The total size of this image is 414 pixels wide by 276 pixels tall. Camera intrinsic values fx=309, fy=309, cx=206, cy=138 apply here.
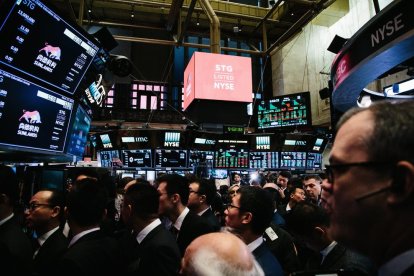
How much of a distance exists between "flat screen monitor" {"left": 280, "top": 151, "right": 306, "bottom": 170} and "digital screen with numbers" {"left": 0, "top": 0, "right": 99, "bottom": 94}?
8956 mm

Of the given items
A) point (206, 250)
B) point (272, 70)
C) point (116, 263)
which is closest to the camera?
point (206, 250)

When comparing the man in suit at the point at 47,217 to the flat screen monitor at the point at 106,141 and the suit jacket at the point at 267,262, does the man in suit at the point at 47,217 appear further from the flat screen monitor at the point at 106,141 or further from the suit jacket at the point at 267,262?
the flat screen monitor at the point at 106,141

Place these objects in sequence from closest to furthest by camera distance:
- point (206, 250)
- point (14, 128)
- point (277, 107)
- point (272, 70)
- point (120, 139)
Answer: point (206, 250)
point (14, 128)
point (120, 139)
point (277, 107)
point (272, 70)

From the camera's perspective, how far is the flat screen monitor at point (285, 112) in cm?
1145

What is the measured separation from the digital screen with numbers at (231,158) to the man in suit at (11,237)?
8.52m

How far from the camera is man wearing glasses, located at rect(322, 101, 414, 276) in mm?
844

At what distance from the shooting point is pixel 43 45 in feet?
10.2

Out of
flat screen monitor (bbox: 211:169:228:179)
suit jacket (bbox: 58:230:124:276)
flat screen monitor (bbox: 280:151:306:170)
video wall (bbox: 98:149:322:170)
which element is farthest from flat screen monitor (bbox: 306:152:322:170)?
suit jacket (bbox: 58:230:124:276)

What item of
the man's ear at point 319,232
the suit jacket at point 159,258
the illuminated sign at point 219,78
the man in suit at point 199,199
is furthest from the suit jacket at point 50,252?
the illuminated sign at point 219,78

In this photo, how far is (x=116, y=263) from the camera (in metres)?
2.28

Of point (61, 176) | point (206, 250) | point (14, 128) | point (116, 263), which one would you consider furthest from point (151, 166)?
point (206, 250)

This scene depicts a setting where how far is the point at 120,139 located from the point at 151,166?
1.41m

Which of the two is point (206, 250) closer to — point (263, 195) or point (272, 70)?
point (263, 195)

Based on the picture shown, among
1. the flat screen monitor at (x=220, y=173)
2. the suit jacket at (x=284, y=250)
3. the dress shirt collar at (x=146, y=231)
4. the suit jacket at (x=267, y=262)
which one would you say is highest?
the flat screen monitor at (x=220, y=173)
